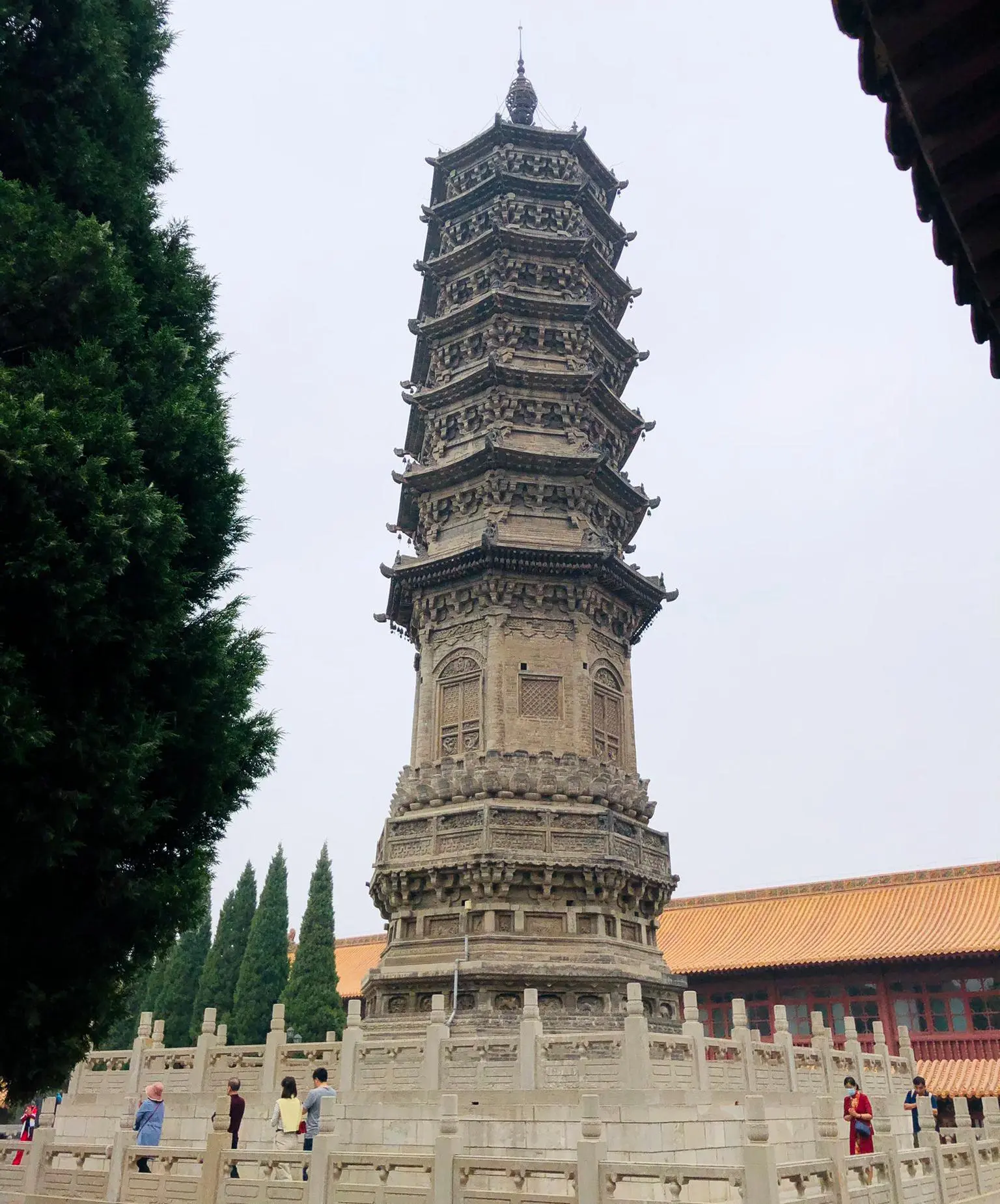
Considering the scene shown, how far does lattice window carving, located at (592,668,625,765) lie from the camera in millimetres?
21859

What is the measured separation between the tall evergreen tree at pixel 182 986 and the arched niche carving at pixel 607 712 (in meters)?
25.3

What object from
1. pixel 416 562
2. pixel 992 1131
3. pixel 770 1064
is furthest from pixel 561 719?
pixel 992 1131

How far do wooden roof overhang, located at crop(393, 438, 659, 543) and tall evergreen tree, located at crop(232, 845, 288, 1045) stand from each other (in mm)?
20665

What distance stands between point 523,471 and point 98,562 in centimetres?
1794

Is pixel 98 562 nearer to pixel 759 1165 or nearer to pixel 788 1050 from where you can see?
pixel 759 1165

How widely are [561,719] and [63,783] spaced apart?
15760 mm

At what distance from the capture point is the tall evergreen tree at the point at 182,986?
40.0 meters

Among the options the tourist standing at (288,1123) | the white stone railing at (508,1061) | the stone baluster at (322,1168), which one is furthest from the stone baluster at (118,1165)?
the white stone railing at (508,1061)

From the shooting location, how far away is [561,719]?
838 inches

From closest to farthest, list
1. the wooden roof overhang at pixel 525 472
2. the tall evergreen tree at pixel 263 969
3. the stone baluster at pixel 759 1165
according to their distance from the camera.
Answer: the stone baluster at pixel 759 1165 → the wooden roof overhang at pixel 525 472 → the tall evergreen tree at pixel 263 969

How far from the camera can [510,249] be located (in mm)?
26203

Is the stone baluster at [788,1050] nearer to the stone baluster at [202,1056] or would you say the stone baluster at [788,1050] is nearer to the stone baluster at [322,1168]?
the stone baluster at [322,1168]

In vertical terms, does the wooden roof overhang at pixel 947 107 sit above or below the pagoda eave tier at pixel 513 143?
below

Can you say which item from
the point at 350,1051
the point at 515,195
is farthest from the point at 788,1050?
the point at 515,195
